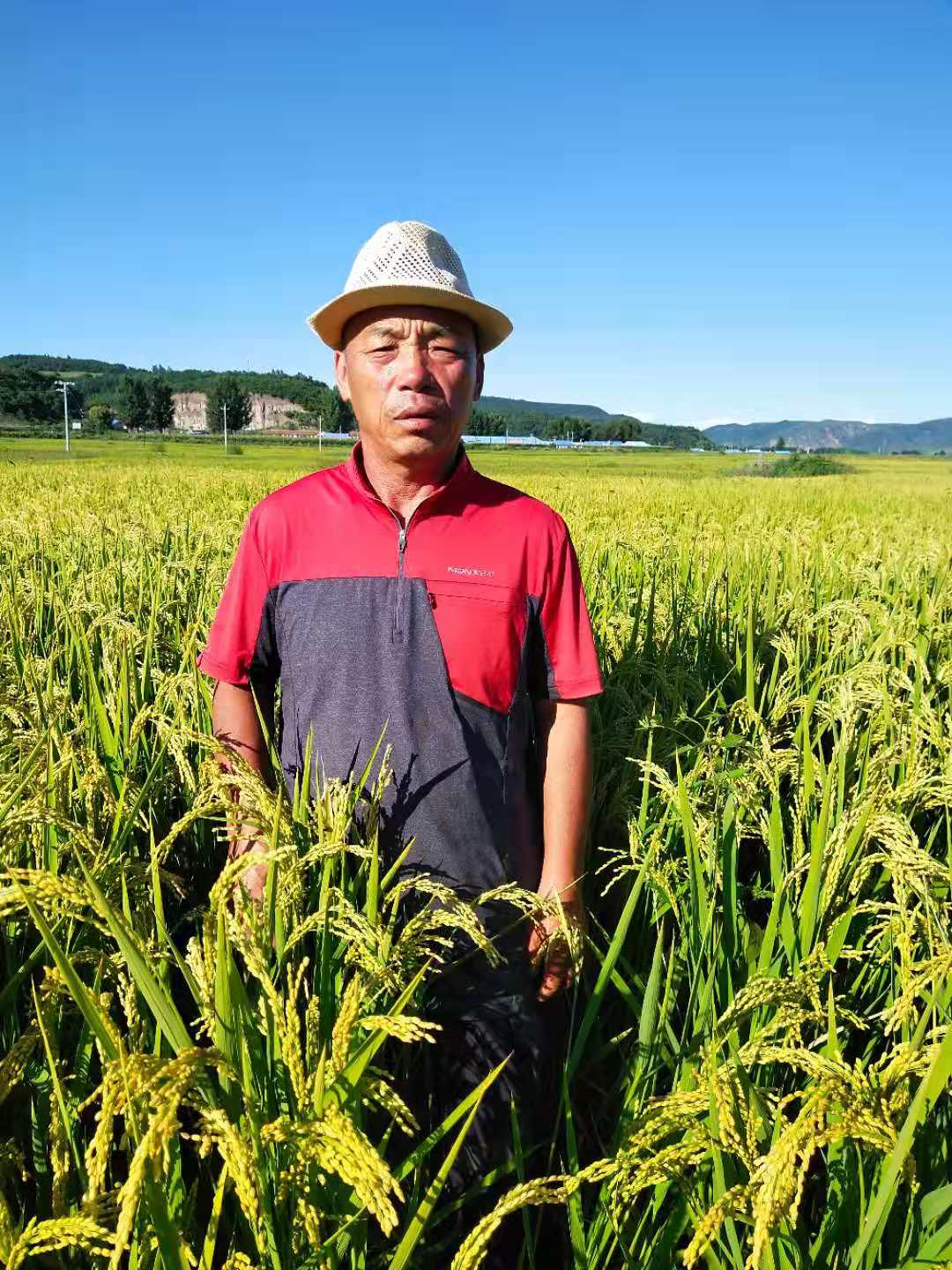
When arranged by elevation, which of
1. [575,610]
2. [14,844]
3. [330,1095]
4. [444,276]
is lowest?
[330,1095]

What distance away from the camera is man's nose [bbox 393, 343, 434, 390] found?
1.86 meters

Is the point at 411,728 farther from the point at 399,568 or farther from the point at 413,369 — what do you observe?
the point at 413,369

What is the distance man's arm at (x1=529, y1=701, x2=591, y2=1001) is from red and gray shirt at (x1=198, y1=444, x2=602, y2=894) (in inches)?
1.9

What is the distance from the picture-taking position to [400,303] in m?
1.92

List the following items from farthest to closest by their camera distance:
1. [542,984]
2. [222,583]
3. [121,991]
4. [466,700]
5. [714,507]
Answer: [714,507] < [222,583] < [466,700] < [542,984] < [121,991]

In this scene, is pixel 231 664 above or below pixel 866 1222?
above

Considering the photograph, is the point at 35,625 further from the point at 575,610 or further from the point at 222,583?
the point at 575,610

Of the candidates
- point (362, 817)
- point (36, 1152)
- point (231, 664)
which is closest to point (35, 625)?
point (231, 664)

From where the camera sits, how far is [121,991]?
1192 mm

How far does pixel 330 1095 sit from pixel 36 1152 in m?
0.55

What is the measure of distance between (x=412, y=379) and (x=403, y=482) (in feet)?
0.79

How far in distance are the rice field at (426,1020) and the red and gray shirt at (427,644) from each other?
0.60ft

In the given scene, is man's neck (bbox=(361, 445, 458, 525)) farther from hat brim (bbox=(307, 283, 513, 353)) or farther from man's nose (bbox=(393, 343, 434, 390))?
hat brim (bbox=(307, 283, 513, 353))

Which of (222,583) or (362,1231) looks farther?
(222,583)
